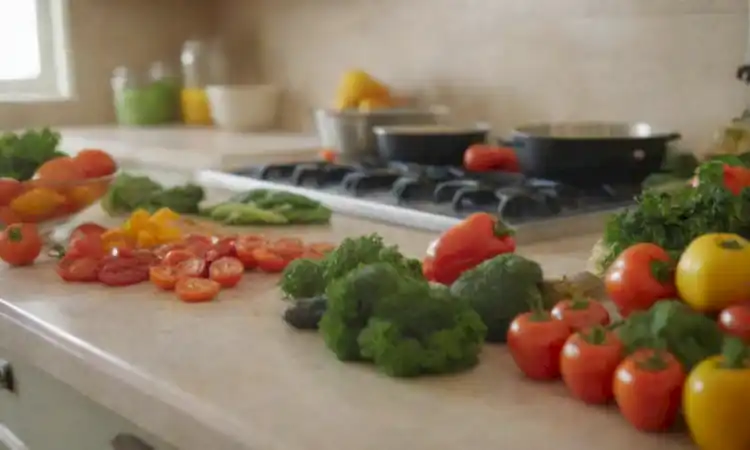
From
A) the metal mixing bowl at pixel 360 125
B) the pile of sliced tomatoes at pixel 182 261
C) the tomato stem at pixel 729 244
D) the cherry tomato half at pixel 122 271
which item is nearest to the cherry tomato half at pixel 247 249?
the pile of sliced tomatoes at pixel 182 261

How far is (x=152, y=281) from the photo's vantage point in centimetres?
100

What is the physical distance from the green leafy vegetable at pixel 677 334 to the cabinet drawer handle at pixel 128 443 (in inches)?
15.9

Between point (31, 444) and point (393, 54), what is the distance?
4.48 ft

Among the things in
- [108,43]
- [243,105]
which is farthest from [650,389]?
[108,43]

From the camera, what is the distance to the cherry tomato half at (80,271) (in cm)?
102

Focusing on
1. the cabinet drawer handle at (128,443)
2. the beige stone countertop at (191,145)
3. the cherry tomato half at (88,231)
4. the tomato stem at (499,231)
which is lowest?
the cabinet drawer handle at (128,443)

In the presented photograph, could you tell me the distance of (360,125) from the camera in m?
1.85

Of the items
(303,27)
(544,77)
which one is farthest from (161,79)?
(544,77)

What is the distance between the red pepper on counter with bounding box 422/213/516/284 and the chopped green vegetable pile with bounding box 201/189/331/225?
0.42 m

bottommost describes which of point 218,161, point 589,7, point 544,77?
point 218,161

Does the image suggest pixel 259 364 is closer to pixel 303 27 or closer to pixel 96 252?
pixel 96 252

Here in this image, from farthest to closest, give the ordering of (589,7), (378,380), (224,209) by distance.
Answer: (589,7) < (224,209) < (378,380)

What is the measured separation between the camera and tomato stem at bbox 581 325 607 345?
651mm

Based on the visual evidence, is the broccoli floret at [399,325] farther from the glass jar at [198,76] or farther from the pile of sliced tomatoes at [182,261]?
the glass jar at [198,76]
